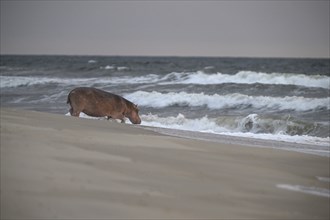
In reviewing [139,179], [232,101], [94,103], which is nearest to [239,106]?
[232,101]

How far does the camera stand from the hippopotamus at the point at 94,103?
334 inches

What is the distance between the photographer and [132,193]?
3.51 m

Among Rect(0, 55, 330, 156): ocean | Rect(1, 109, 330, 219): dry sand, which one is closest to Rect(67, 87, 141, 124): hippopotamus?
Rect(0, 55, 330, 156): ocean

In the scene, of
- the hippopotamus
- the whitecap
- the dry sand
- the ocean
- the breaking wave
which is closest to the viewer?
the dry sand

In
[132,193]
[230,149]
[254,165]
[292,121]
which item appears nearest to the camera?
[132,193]

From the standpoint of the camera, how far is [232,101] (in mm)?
16891

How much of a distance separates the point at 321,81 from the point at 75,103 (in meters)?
18.8

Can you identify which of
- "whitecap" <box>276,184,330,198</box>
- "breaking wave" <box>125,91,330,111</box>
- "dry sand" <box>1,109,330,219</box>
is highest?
"dry sand" <box>1,109,330,219</box>

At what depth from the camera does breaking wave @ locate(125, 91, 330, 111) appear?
15.6 metres

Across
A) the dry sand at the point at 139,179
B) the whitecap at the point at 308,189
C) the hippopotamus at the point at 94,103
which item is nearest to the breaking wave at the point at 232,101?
the hippopotamus at the point at 94,103

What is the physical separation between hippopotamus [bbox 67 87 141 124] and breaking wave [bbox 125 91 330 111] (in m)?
7.36

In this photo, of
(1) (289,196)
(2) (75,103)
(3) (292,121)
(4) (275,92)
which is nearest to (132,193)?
(1) (289,196)

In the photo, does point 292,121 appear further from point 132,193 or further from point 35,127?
point 132,193

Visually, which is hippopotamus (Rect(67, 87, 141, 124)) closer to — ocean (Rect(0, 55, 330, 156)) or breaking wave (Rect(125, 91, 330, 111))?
ocean (Rect(0, 55, 330, 156))
